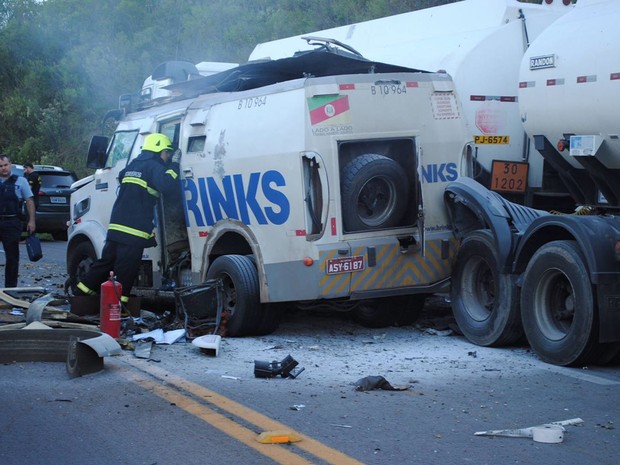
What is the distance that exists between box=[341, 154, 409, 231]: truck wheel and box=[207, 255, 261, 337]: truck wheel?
1.05 metres

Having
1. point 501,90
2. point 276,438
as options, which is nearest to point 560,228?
point 501,90

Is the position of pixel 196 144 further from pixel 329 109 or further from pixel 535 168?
pixel 535 168

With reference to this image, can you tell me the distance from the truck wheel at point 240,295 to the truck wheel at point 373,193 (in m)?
1.05

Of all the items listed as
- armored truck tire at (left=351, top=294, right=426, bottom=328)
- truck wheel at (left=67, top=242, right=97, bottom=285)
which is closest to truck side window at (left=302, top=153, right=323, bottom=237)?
armored truck tire at (left=351, top=294, right=426, bottom=328)

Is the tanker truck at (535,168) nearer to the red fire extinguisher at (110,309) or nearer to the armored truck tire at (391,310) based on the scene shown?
the armored truck tire at (391,310)

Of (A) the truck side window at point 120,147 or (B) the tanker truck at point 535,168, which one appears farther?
(A) the truck side window at point 120,147

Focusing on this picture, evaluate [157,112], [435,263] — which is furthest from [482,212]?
[157,112]

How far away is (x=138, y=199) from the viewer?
968cm

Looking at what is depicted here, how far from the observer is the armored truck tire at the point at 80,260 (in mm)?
11211

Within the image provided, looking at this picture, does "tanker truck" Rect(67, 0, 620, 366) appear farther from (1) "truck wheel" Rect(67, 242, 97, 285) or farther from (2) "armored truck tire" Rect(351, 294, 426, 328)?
(1) "truck wheel" Rect(67, 242, 97, 285)

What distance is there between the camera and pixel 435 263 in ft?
29.0

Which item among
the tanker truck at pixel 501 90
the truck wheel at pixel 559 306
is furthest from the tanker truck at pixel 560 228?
the tanker truck at pixel 501 90

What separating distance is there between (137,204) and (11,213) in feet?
10.2

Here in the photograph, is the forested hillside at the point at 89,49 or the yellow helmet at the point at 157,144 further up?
the forested hillside at the point at 89,49
